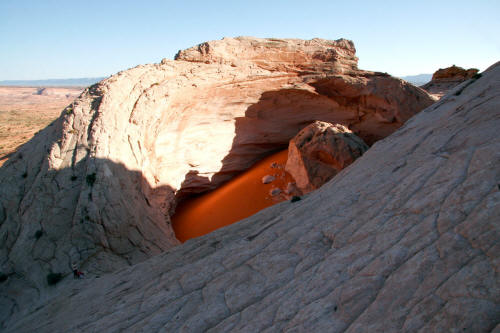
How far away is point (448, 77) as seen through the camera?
80.6ft

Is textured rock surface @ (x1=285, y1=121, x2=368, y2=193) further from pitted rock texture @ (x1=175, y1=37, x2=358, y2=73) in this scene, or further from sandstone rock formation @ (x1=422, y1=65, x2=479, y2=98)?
sandstone rock formation @ (x1=422, y1=65, x2=479, y2=98)

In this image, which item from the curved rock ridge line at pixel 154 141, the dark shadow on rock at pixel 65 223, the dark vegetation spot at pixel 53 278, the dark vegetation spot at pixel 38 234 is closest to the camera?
→ the dark vegetation spot at pixel 53 278

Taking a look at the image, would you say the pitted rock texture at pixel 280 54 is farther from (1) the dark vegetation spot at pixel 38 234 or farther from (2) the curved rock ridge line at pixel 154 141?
(1) the dark vegetation spot at pixel 38 234

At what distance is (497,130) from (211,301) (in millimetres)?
5124

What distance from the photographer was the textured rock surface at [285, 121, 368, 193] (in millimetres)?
11500

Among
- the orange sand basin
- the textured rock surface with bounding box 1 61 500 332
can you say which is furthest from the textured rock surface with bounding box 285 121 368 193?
the textured rock surface with bounding box 1 61 500 332

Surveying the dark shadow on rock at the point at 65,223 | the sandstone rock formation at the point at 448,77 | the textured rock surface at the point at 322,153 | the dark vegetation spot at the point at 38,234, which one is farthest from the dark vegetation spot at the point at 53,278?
the sandstone rock formation at the point at 448,77

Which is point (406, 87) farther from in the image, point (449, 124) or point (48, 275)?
point (48, 275)

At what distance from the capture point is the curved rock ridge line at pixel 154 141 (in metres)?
8.08

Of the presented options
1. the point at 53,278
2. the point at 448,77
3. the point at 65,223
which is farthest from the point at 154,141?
the point at 448,77

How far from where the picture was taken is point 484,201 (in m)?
3.47

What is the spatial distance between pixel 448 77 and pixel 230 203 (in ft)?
72.6

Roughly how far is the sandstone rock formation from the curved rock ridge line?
10.6 meters

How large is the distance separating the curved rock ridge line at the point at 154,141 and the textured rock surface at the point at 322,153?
3256mm
